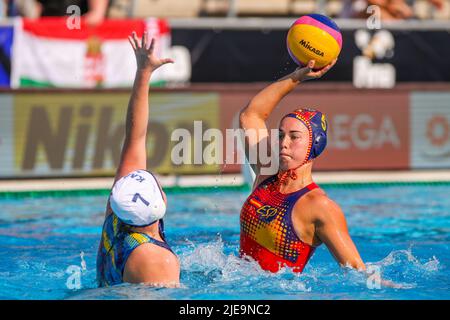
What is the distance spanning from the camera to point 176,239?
635cm

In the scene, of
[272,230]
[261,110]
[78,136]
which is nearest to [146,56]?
[261,110]

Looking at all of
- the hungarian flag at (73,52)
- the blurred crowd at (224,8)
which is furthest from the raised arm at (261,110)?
the blurred crowd at (224,8)

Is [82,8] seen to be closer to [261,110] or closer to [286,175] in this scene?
[261,110]

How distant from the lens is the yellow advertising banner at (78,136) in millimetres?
9125

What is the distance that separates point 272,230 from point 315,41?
982 mm

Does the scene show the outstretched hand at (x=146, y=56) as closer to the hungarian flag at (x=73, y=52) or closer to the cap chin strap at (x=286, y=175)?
the cap chin strap at (x=286, y=175)

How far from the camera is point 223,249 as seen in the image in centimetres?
554

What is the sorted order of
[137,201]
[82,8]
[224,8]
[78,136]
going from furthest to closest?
[224,8] < [82,8] < [78,136] < [137,201]

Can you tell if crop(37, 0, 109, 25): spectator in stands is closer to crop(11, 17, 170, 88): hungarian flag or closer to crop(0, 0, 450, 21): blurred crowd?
crop(0, 0, 450, 21): blurred crowd

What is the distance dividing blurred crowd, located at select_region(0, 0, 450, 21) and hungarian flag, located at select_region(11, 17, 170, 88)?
1.01 ft

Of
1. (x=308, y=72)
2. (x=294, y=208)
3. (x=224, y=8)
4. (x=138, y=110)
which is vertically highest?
(x=224, y=8)

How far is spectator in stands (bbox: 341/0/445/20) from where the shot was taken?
10.7 meters
